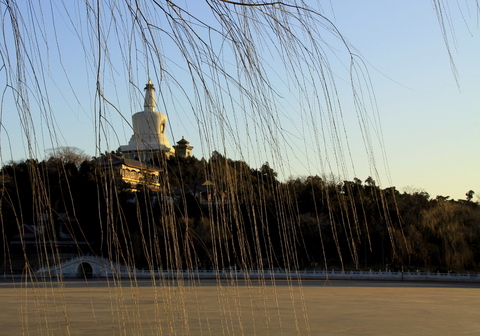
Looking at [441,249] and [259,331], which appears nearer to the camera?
[259,331]

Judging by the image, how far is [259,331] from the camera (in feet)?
35.9

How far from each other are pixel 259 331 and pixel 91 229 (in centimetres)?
2011

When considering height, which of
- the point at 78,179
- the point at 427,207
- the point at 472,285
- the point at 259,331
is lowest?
the point at 472,285

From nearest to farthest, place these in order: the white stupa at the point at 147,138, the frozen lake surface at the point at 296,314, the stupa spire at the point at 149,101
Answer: the white stupa at the point at 147,138
the stupa spire at the point at 149,101
the frozen lake surface at the point at 296,314

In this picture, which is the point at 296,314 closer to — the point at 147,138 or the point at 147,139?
the point at 147,138

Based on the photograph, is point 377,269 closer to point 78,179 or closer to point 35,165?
point 78,179

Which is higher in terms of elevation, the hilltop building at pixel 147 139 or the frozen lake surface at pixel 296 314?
the hilltop building at pixel 147 139

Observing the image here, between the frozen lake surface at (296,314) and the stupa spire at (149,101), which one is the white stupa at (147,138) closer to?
the stupa spire at (149,101)

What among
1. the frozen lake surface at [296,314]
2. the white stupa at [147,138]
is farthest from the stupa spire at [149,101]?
the frozen lake surface at [296,314]

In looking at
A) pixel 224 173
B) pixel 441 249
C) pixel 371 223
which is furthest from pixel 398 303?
pixel 224 173

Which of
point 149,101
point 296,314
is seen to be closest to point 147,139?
point 149,101

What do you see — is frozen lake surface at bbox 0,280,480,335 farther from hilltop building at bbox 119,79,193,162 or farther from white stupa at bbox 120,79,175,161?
white stupa at bbox 120,79,175,161

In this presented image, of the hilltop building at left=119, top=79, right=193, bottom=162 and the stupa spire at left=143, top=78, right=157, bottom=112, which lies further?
the stupa spire at left=143, top=78, right=157, bottom=112

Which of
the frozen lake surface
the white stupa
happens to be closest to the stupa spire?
the white stupa
